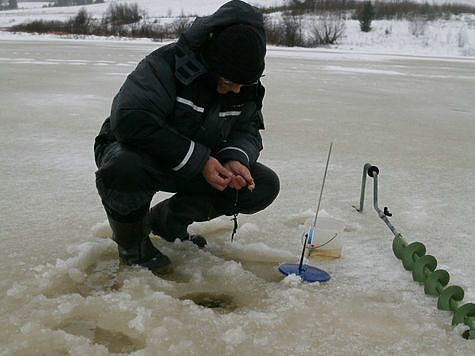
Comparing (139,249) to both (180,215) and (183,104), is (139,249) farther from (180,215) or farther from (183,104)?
(183,104)

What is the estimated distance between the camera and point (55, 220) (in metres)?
2.67

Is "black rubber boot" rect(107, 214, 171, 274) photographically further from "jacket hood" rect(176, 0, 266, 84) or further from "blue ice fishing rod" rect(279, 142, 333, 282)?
"jacket hood" rect(176, 0, 266, 84)

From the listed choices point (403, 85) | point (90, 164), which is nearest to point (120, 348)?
point (90, 164)

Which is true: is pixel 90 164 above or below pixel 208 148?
below

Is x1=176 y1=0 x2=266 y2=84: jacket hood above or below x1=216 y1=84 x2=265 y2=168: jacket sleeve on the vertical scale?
above

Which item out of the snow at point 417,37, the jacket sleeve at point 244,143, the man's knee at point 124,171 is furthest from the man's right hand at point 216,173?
the snow at point 417,37

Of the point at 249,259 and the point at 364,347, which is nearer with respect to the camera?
the point at 364,347

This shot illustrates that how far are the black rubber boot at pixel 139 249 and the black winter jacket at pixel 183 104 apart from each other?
0.97 feet

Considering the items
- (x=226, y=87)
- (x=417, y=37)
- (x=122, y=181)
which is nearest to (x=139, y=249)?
(x=122, y=181)

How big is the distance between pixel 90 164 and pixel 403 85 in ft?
24.8

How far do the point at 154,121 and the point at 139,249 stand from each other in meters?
0.56

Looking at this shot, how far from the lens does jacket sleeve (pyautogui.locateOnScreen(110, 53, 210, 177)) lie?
185 centimetres

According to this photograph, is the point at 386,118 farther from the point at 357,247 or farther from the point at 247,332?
the point at 247,332

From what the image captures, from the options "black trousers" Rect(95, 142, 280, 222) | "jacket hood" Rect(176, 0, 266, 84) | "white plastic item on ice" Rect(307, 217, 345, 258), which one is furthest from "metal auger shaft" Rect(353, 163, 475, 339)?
"jacket hood" Rect(176, 0, 266, 84)
